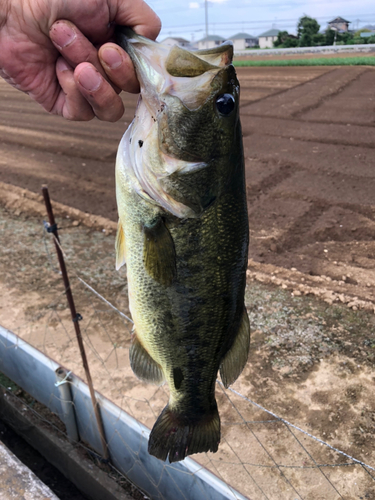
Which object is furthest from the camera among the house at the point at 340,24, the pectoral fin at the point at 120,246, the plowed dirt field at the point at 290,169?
the house at the point at 340,24

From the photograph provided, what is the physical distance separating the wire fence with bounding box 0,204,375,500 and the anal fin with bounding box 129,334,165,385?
1138mm

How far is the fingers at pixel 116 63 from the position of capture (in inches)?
67.6

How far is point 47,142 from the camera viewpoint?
11.4m

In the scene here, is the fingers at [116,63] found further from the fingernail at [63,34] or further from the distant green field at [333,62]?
the distant green field at [333,62]

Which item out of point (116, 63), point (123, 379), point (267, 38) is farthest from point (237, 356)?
point (267, 38)

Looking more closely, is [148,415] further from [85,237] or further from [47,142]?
[47,142]

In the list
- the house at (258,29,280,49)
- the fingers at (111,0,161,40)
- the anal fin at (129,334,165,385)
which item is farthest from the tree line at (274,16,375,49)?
the anal fin at (129,334,165,385)

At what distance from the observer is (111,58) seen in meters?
1.72

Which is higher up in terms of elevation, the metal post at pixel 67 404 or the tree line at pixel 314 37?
the tree line at pixel 314 37

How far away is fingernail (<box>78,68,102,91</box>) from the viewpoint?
1.79m

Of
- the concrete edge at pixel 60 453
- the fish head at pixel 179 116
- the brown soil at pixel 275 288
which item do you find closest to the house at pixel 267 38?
the brown soil at pixel 275 288

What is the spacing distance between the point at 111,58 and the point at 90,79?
14 cm

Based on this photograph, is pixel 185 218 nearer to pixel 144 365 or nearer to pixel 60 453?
pixel 144 365

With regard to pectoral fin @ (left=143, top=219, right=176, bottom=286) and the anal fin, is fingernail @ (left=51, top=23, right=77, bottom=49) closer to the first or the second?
pectoral fin @ (left=143, top=219, right=176, bottom=286)
